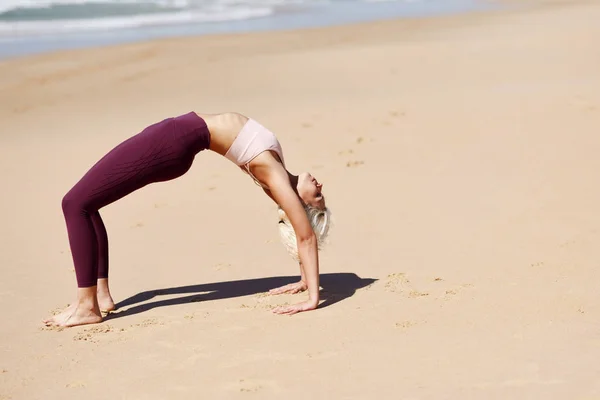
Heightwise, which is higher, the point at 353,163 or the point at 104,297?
the point at 353,163

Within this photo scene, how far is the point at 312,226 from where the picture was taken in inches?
202

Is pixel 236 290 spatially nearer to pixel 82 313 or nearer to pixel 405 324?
pixel 82 313

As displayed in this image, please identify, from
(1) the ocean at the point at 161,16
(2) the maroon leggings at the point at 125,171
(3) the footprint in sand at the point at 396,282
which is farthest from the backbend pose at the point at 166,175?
(1) the ocean at the point at 161,16

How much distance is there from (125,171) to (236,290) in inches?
45.0

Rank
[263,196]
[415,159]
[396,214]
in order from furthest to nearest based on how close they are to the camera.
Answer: [415,159], [263,196], [396,214]

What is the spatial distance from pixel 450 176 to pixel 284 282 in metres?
2.75

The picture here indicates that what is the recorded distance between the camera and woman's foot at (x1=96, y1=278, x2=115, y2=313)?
516 centimetres

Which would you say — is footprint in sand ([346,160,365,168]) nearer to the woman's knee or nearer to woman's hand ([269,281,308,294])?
woman's hand ([269,281,308,294])

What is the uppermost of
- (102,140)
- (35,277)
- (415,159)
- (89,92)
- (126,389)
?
(89,92)

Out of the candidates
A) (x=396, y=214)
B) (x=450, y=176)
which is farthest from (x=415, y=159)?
(x=396, y=214)

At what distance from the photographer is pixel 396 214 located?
7000 mm

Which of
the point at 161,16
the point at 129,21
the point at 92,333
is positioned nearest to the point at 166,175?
the point at 92,333

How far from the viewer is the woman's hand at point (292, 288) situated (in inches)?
212

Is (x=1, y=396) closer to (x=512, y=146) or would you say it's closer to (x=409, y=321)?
(x=409, y=321)
